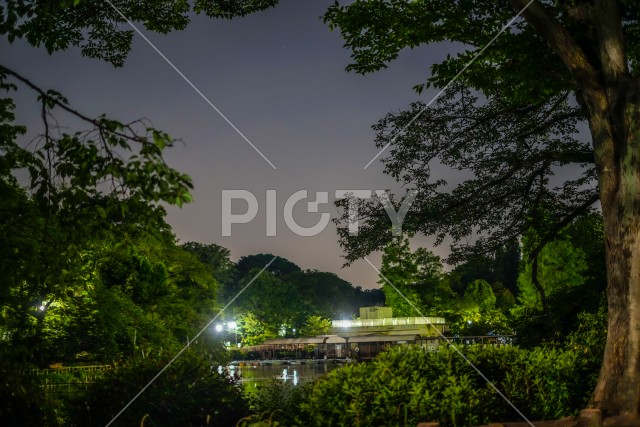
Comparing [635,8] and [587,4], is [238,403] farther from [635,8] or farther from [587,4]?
[635,8]

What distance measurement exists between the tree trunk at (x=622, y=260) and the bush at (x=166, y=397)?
5537 mm

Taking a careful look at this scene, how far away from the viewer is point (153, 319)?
103 ft

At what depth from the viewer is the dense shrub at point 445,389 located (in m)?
8.26

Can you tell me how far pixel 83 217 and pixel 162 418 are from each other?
12.1 feet

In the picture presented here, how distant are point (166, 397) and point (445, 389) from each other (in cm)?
397

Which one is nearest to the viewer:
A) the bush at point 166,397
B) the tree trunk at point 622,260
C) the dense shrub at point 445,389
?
the dense shrub at point 445,389

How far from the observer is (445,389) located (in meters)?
8.61

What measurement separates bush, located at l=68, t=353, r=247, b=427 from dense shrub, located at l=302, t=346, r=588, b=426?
1.65m

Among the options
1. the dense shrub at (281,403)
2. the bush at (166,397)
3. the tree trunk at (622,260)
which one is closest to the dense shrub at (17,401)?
the bush at (166,397)

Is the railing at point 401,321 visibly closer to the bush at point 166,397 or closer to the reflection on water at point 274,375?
the reflection on water at point 274,375

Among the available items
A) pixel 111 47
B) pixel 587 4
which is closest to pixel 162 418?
pixel 111 47

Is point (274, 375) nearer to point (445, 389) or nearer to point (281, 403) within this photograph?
point (281, 403)

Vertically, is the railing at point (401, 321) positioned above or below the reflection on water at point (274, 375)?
above

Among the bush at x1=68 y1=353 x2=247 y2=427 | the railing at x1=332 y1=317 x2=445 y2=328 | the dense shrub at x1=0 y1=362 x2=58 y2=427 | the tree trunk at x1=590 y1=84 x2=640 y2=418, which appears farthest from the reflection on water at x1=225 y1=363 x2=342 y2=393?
the railing at x1=332 y1=317 x2=445 y2=328
